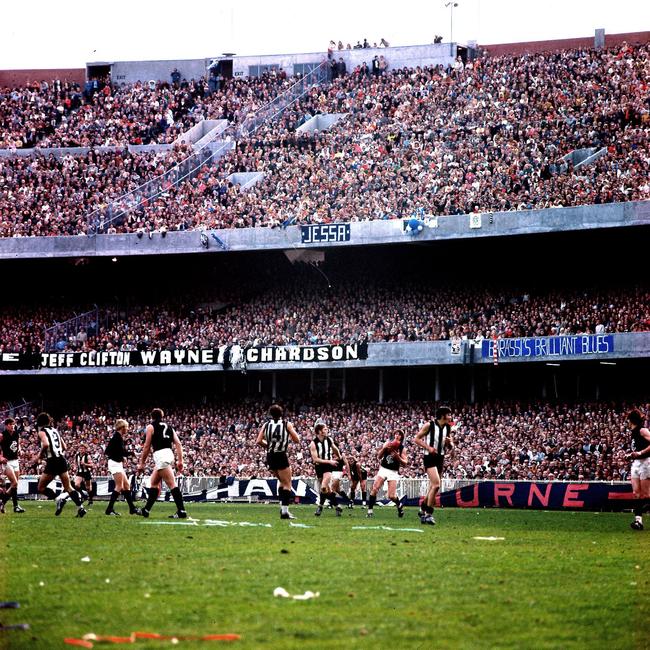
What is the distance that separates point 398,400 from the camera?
2032 inches

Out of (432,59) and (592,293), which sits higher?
(432,59)

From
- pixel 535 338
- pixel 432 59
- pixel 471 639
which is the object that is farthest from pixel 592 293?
pixel 471 639

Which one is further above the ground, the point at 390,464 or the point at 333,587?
the point at 390,464

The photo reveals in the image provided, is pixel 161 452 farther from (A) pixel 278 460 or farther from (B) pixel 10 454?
(B) pixel 10 454

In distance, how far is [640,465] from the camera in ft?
78.7

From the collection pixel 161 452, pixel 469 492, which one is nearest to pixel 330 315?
pixel 469 492

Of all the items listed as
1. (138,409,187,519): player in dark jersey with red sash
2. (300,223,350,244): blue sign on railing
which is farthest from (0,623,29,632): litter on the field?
(300,223,350,244): blue sign on railing

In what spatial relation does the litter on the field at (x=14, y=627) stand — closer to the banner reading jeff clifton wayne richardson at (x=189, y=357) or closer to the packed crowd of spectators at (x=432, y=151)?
the packed crowd of spectators at (x=432, y=151)

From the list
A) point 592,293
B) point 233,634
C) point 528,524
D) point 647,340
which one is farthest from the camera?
point 592,293

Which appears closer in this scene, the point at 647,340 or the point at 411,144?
the point at 647,340

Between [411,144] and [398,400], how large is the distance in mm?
12081

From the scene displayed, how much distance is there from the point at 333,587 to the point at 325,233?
130 feet

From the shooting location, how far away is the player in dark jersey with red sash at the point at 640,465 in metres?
23.3

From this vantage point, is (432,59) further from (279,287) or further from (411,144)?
(279,287)
